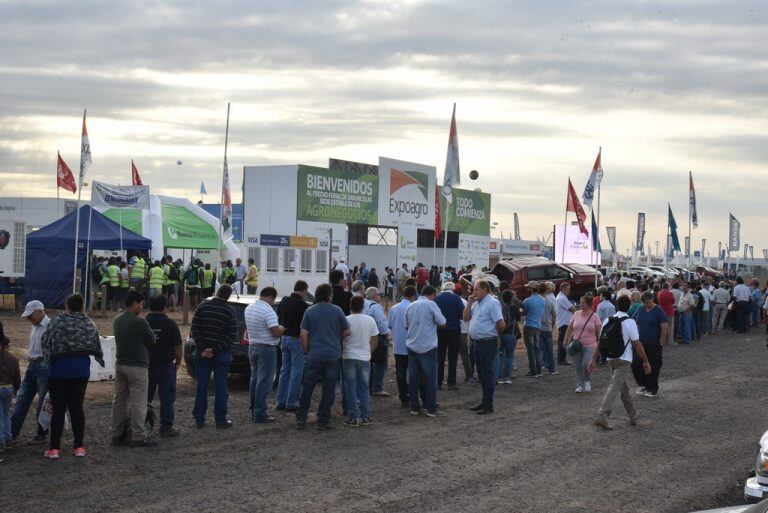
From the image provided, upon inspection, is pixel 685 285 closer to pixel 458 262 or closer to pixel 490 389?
pixel 490 389

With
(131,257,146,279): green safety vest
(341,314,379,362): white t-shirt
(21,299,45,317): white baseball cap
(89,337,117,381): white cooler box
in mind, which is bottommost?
(89,337,117,381): white cooler box

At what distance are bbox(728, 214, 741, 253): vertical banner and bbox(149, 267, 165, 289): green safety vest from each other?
39492mm

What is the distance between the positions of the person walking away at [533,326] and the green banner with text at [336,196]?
73.9 ft

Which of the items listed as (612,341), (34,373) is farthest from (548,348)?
(34,373)

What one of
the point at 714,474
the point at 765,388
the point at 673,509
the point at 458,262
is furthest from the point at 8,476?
the point at 458,262

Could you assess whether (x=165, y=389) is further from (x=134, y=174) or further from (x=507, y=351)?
A: (x=134, y=174)

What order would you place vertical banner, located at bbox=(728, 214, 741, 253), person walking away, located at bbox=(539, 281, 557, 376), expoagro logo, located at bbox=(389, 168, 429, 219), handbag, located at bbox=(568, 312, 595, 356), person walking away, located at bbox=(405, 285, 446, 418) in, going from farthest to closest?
vertical banner, located at bbox=(728, 214, 741, 253), expoagro logo, located at bbox=(389, 168, 429, 219), person walking away, located at bbox=(539, 281, 557, 376), handbag, located at bbox=(568, 312, 595, 356), person walking away, located at bbox=(405, 285, 446, 418)

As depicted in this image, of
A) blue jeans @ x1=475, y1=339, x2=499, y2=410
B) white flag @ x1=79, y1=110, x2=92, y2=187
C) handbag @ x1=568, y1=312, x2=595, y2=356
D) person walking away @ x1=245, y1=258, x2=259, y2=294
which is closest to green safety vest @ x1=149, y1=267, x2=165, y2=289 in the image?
person walking away @ x1=245, y1=258, x2=259, y2=294

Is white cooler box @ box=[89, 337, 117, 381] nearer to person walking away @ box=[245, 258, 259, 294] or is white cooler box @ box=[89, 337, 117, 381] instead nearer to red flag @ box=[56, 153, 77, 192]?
person walking away @ box=[245, 258, 259, 294]

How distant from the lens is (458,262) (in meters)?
50.6

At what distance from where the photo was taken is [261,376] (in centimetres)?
1204

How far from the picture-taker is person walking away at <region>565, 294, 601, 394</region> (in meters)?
15.7

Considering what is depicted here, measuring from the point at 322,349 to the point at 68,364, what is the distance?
10.8 ft

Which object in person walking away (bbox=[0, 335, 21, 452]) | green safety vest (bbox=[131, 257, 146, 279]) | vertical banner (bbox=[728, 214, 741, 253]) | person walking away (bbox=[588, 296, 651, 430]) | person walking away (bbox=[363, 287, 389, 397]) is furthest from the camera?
vertical banner (bbox=[728, 214, 741, 253])
